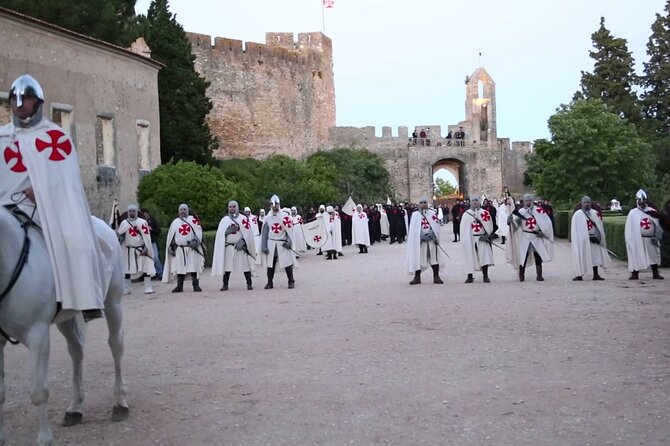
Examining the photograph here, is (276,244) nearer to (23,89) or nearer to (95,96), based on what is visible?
(95,96)

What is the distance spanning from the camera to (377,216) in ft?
142

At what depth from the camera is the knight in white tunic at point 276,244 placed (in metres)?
19.2

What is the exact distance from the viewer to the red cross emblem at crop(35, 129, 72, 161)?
→ 20.9ft

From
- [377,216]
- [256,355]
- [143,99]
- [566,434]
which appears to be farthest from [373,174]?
[566,434]

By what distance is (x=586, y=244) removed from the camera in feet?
60.1

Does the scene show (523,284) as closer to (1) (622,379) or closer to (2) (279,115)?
(1) (622,379)

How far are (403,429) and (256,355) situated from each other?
12.8 ft

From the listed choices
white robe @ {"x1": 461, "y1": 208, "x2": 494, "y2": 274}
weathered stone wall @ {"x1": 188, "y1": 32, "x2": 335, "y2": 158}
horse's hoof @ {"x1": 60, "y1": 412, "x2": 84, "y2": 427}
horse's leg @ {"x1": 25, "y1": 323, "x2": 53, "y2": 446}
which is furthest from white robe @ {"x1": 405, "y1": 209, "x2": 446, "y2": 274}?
weathered stone wall @ {"x1": 188, "y1": 32, "x2": 335, "y2": 158}

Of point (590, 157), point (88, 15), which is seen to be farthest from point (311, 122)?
point (88, 15)

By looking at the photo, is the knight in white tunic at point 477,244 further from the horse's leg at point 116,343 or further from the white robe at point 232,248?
the horse's leg at point 116,343

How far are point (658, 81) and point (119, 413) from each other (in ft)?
187

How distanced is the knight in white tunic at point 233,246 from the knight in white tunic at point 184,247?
0.44 metres

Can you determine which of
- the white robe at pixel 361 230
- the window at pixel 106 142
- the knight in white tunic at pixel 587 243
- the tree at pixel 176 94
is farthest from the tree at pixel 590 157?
the knight in white tunic at pixel 587 243

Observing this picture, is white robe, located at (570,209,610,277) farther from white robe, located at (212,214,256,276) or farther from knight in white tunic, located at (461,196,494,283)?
white robe, located at (212,214,256,276)
